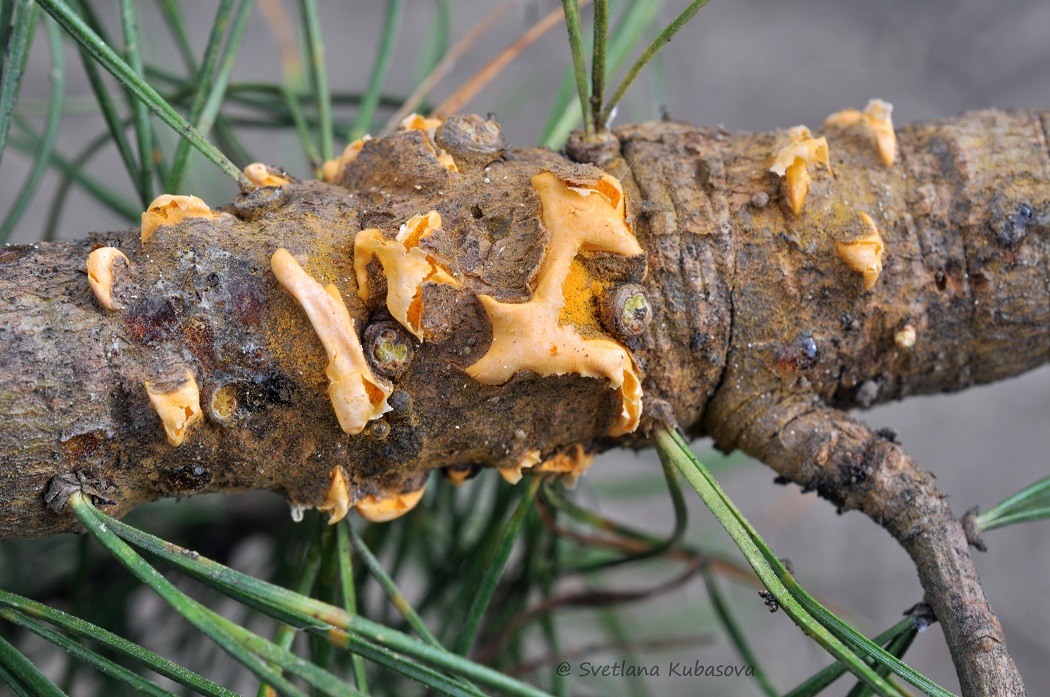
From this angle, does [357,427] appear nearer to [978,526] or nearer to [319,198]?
[319,198]


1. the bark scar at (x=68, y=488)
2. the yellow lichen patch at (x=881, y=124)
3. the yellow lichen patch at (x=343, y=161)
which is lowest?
the bark scar at (x=68, y=488)

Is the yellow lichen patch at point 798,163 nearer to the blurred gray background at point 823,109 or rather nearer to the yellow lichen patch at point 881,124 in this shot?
the yellow lichen patch at point 881,124

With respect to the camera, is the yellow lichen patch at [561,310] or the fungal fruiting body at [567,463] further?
the fungal fruiting body at [567,463]

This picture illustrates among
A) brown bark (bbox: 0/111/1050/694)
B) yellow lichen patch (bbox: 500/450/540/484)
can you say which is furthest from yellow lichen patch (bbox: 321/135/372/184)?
yellow lichen patch (bbox: 500/450/540/484)

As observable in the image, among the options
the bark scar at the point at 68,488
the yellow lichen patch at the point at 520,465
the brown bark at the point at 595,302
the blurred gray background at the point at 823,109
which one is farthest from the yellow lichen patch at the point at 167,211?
the blurred gray background at the point at 823,109

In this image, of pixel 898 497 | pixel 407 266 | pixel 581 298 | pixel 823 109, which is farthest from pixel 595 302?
pixel 823 109

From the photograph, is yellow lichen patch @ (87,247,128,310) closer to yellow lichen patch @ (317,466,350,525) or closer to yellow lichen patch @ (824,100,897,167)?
yellow lichen patch @ (317,466,350,525)
